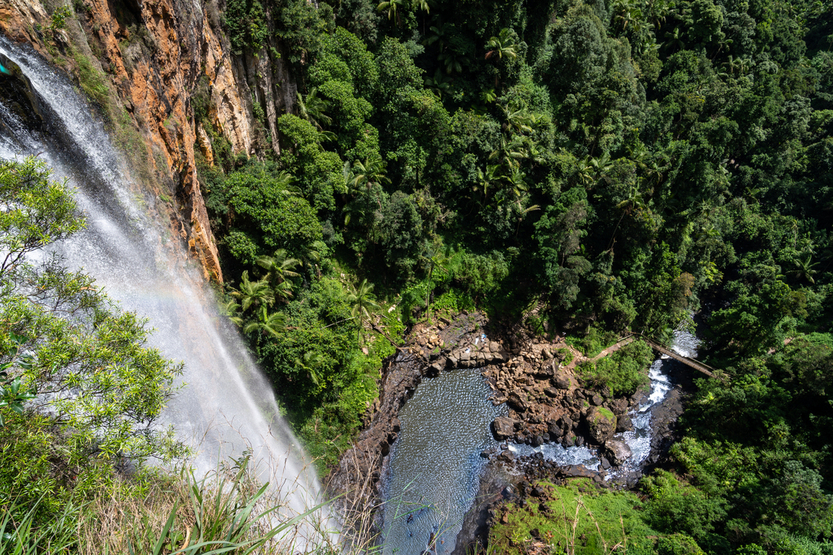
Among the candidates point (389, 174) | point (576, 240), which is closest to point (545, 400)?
point (576, 240)

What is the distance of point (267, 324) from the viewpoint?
57.4 feet

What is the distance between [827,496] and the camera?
15.8m

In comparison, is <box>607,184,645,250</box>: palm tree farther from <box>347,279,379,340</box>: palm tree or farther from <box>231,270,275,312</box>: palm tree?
<box>231,270,275,312</box>: palm tree

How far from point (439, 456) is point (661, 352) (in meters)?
16.9

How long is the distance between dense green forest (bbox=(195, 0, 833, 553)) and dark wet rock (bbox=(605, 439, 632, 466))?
5.54ft

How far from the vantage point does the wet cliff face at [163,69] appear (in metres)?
11.5

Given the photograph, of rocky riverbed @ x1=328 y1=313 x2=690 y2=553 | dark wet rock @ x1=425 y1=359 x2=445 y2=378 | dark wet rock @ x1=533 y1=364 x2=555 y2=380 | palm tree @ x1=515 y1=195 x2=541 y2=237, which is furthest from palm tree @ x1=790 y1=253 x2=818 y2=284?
dark wet rock @ x1=425 y1=359 x2=445 y2=378

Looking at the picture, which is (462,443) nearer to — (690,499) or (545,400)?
(545,400)

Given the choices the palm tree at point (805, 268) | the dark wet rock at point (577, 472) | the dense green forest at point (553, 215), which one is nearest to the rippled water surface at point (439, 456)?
the dense green forest at point (553, 215)

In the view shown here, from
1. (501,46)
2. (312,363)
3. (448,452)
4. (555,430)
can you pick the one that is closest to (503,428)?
(555,430)

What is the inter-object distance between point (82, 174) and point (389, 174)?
16834 mm

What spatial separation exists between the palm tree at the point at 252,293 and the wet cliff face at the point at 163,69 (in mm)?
1051

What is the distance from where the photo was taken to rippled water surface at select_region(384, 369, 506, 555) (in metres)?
18.3

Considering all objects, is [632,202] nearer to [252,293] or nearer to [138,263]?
[252,293]
